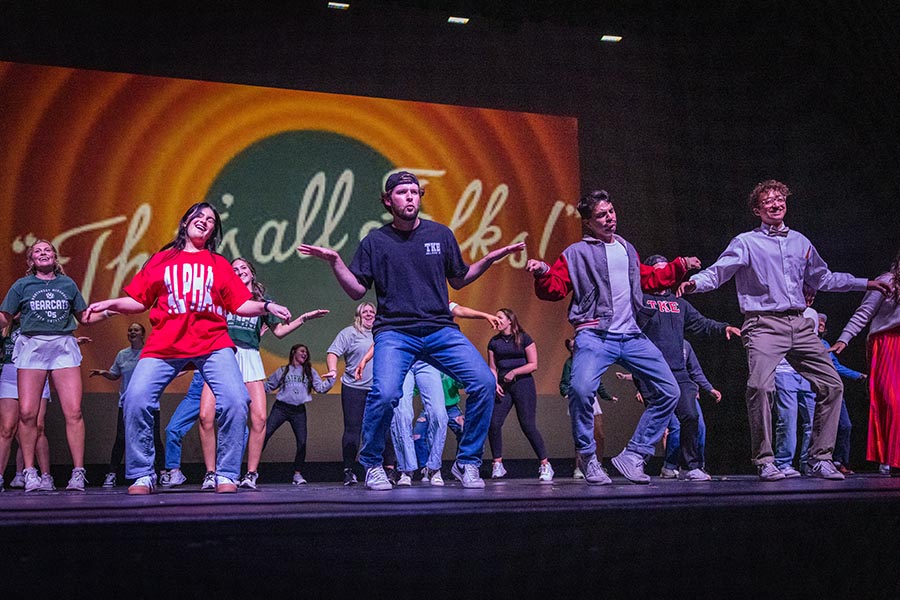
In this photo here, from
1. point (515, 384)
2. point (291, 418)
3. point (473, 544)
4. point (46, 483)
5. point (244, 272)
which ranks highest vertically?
point (244, 272)

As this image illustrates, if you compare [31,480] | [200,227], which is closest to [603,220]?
[200,227]

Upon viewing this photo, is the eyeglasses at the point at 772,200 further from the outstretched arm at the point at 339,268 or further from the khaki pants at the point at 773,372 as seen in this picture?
the outstretched arm at the point at 339,268

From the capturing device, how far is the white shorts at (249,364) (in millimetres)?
6008

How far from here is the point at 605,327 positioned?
5.00 metres

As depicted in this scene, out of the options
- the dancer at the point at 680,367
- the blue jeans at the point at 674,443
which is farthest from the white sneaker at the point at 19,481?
the blue jeans at the point at 674,443

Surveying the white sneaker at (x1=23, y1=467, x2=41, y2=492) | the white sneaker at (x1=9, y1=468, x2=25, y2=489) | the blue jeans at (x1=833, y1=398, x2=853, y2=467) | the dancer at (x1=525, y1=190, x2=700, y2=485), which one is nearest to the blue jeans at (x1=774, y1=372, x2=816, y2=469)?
the blue jeans at (x1=833, y1=398, x2=853, y2=467)

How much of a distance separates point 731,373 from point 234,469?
19.9 feet

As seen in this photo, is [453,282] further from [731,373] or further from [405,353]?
[731,373]

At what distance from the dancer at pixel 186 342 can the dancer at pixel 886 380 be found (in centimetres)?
397

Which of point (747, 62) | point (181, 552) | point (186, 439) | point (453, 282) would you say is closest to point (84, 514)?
point (181, 552)

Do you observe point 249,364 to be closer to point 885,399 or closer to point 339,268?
point 339,268

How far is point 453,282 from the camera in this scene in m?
4.91

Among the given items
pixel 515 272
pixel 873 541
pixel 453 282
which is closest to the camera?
pixel 873 541

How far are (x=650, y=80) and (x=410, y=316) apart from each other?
6.18 m
